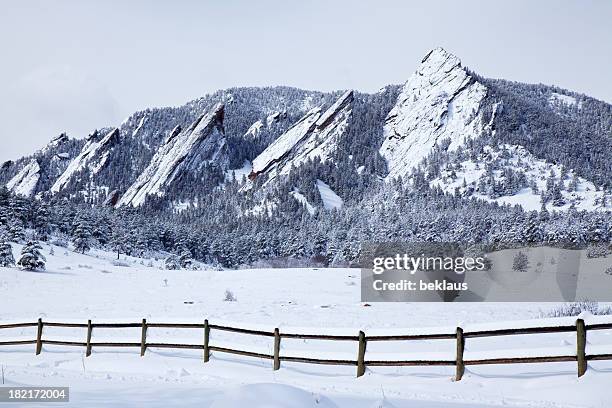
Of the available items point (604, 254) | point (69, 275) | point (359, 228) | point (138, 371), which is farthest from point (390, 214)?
point (138, 371)

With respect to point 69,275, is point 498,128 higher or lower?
higher

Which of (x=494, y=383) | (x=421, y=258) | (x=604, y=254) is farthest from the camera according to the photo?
(x=604, y=254)

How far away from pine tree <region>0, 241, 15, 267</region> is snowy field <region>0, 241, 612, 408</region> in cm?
1096

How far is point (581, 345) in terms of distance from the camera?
9.89 metres

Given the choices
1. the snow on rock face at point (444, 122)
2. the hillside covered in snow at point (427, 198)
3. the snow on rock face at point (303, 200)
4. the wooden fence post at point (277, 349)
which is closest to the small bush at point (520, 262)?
the hillside covered in snow at point (427, 198)

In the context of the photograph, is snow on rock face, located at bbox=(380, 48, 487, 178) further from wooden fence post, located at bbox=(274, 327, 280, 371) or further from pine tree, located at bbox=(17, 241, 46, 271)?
wooden fence post, located at bbox=(274, 327, 280, 371)

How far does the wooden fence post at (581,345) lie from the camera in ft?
32.2

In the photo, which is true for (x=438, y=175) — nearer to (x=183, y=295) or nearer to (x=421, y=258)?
(x=421, y=258)

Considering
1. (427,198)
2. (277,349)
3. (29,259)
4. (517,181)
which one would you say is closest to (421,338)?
(277,349)

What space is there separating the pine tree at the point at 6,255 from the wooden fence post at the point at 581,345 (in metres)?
50.4

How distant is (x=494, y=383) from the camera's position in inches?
426

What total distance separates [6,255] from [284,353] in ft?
144

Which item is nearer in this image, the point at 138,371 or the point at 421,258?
the point at 138,371

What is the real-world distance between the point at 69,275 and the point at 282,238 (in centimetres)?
7575
